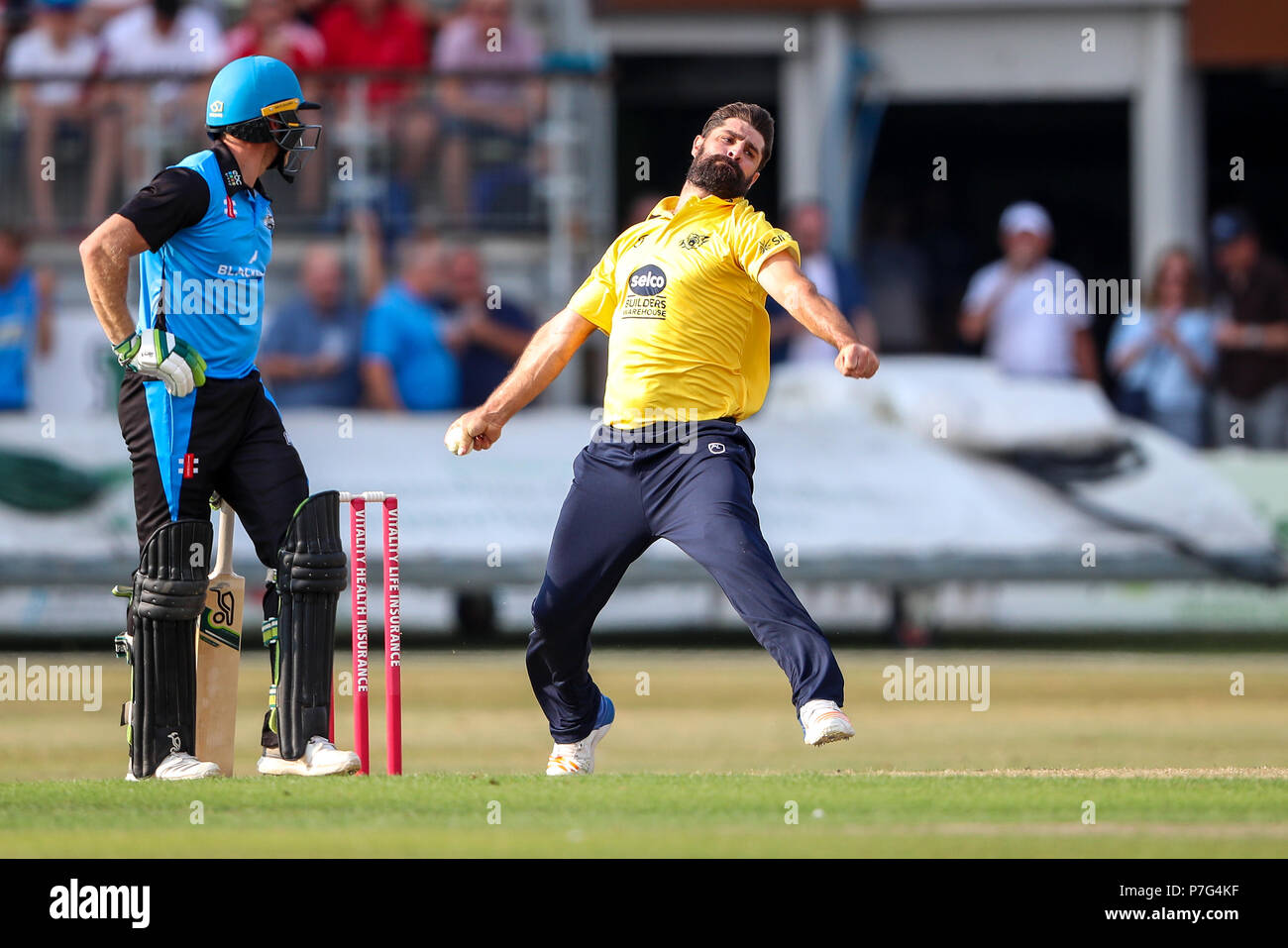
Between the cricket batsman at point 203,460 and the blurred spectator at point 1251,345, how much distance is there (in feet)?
34.5

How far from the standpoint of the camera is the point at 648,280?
7.30 meters

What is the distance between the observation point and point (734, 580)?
702 centimetres

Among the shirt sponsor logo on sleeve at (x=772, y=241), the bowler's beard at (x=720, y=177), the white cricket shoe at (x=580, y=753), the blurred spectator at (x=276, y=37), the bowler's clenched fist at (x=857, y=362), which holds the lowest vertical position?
the white cricket shoe at (x=580, y=753)

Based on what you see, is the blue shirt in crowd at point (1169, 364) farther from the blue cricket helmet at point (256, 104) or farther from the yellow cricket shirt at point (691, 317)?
the blue cricket helmet at point (256, 104)

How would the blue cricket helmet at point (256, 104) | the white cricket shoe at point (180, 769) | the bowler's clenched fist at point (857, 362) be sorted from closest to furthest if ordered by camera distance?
the bowler's clenched fist at point (857, 362)
the white cricket shoe at point (180, 769)
the blue cricket helmet at point (256, 104)

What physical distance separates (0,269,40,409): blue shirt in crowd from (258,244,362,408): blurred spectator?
5.44ft

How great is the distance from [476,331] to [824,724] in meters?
9.39

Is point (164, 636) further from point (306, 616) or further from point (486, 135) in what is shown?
point (486, 135)

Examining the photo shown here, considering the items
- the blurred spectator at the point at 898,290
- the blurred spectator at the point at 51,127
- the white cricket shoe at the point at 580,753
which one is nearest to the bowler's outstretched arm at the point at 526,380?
the white cricket shoe at the point at 580,753

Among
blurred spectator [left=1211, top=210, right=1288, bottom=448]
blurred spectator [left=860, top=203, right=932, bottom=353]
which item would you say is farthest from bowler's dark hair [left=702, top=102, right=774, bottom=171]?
blurred spectator [left=860, top=203, right=932, bottom=353]

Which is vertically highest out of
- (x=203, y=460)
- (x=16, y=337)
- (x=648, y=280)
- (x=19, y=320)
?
(x=19, y=320)

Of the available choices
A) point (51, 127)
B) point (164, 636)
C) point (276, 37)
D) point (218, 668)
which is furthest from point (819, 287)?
point (164, 636)

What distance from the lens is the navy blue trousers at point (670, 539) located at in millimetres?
6992

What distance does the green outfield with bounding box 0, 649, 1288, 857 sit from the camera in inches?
235
